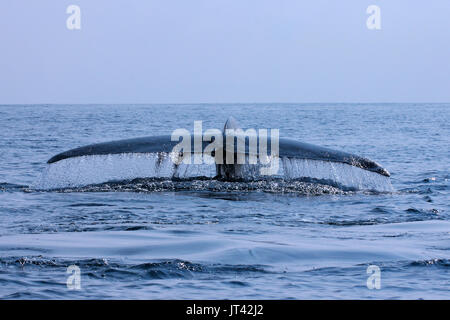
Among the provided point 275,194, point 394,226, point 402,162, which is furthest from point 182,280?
point 402,162

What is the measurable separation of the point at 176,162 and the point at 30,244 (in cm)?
492

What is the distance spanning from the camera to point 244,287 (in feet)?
22.9

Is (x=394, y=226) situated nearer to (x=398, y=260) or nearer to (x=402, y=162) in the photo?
(x=398, y=260)

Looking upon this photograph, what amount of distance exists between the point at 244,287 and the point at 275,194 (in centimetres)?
642

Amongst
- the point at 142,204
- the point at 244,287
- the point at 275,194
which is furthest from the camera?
the point at 275,194

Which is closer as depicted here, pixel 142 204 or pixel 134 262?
pixel 134 262

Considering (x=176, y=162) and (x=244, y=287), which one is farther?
(x=176, y=162)

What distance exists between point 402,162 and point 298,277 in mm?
16663
